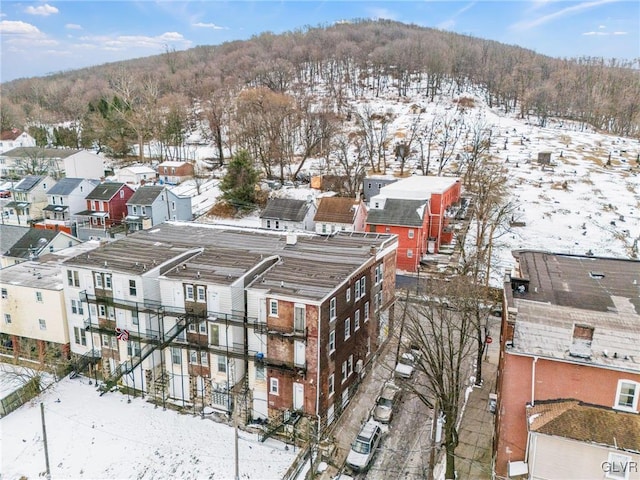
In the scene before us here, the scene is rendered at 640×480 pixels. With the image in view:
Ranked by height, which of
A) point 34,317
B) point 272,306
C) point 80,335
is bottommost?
point 80,335

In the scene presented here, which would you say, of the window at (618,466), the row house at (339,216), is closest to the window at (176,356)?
the window at (618,466)

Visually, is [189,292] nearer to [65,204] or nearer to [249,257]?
[249,257]

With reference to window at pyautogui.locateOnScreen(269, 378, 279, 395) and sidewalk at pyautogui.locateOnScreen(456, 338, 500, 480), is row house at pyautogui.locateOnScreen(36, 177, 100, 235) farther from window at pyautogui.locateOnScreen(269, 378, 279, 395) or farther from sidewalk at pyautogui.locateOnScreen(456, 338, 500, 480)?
sidewalk at pyautogui.locateOnScreen(456, 338, 500, 480)

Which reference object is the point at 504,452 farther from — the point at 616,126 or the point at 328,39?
the point at 328,39

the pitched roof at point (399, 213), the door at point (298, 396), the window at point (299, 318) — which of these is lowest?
the door at point (298, 396)

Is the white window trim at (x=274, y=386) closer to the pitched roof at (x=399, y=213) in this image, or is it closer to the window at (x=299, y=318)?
the window at (x=299, y=318)

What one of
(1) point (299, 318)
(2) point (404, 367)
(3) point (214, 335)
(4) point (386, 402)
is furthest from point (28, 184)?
(4) point (386, 402)

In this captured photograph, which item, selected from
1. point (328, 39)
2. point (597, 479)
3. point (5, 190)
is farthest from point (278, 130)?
point (328, 39)
